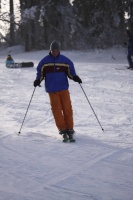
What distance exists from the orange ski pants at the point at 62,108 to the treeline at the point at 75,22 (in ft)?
58.7

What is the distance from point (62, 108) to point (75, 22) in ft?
79.0

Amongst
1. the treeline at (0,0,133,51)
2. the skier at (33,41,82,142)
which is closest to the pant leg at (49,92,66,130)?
the skier at (33,41,82,142)

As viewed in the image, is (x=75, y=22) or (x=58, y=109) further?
(x=75, y=22)

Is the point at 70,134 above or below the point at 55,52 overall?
below

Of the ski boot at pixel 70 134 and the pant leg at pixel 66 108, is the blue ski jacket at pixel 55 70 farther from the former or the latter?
the ski boot at pixel 70 134

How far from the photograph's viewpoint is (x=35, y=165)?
4.29 meters

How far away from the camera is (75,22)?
28547mm

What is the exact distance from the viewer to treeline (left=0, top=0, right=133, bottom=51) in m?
23.8

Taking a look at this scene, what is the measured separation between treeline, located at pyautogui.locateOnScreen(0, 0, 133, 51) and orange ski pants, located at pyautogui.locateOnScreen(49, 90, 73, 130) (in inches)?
704

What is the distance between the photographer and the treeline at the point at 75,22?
2380cm

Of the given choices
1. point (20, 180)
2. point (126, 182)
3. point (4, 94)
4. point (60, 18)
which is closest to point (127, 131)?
point (126, 182)

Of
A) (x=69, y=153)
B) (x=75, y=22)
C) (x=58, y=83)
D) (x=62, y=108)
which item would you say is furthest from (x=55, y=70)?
(x=75, y=22)

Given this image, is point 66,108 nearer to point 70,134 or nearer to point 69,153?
point 70,134

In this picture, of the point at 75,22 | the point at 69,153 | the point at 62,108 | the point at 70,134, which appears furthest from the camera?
the point at 75,22
